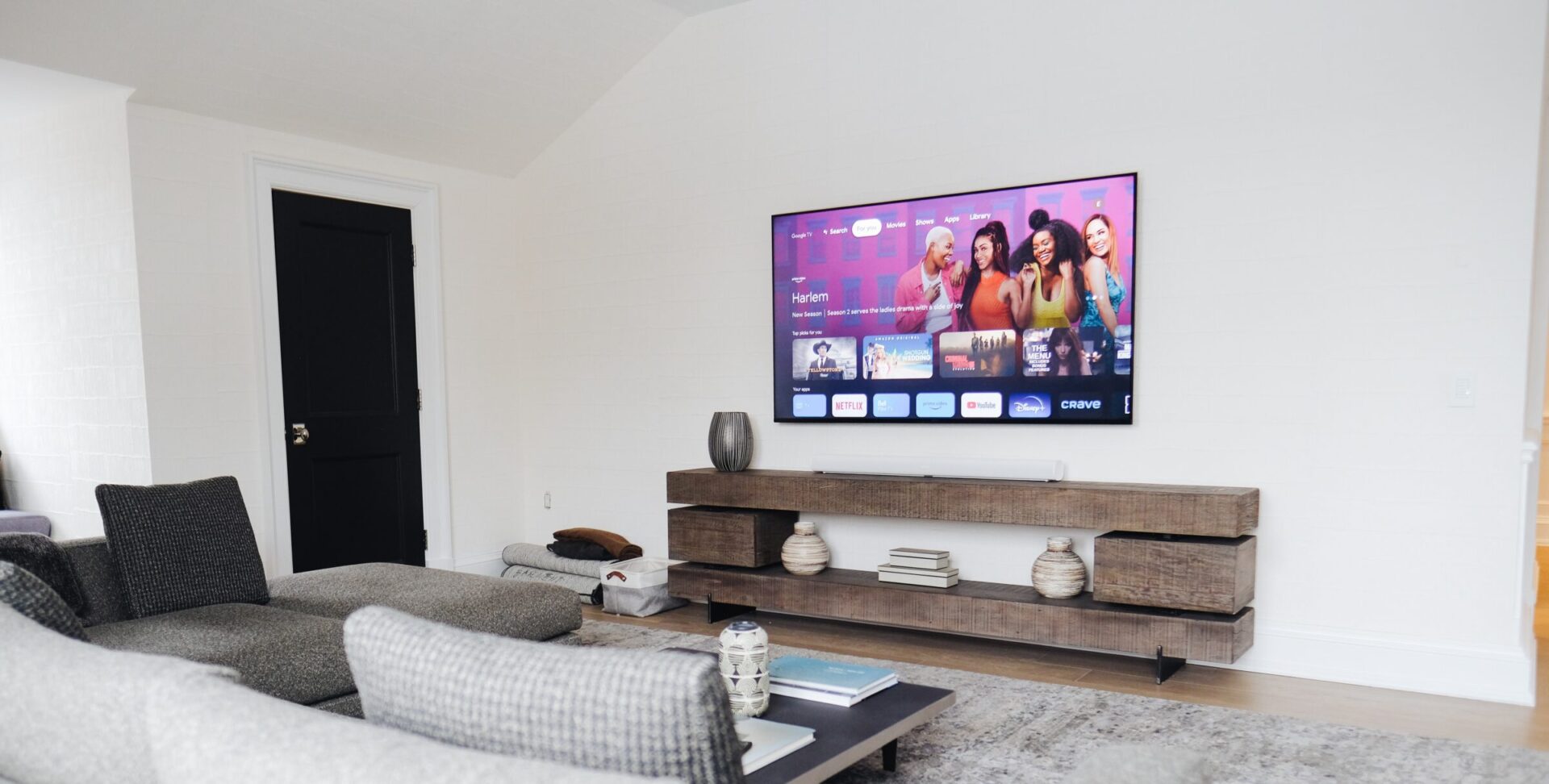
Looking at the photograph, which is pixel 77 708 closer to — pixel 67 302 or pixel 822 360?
pixel 822 360

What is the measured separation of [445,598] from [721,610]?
5.49ft

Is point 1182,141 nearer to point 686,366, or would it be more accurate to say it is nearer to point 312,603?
point 686,366

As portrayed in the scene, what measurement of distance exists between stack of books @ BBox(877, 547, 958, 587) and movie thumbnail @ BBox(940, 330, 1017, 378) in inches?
30.6

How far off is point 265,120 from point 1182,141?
4.02m

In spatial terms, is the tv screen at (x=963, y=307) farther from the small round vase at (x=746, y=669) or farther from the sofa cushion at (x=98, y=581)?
the sofa cushion at (x=98, y=581)

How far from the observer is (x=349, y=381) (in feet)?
16.3

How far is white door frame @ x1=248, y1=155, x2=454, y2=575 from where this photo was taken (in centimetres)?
457

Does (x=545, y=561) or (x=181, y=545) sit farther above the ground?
(x=181, y=545)

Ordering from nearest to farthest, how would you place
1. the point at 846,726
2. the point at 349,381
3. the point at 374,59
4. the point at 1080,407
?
the point at 846,726 → the point at 1080,407 → the point at 374,59 → the point at 349,381

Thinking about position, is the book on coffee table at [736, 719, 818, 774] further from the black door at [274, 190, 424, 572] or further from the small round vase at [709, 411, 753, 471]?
the black door at [274, 190, 424, 572]

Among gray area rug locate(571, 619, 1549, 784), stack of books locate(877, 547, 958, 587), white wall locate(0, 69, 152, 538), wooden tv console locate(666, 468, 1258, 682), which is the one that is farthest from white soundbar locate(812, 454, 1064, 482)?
white wall locate(0, 69, 152, 538)

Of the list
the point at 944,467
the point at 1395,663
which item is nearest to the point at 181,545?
the point at 944,467

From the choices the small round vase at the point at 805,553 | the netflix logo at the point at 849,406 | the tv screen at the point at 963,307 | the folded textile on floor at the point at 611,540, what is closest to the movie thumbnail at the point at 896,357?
the tv screen at the point at 963,307

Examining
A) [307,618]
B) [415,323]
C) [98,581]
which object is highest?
[415,323]
